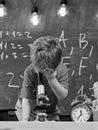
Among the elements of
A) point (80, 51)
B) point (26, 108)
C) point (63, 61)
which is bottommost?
point (26, 108)

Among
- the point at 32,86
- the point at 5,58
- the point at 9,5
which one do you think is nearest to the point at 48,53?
the point at 32,86

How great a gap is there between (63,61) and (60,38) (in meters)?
0.28

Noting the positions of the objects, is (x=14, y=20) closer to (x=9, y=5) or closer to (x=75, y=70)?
(x=9, y=5)

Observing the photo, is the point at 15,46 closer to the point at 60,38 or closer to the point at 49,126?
the point at 60,38

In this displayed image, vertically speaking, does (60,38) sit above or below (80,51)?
above

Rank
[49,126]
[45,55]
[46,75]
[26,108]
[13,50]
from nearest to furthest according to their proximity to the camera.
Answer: [49,126], [45,55], [46,75], [26,108], [13,50]

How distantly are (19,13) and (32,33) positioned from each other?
1.10 ft

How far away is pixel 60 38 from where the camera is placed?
332 centimetres

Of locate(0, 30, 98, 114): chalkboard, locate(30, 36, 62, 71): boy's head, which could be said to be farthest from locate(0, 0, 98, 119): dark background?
locate(30, 36, 62, 71): boy's head

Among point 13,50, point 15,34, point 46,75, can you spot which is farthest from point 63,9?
point 46,75

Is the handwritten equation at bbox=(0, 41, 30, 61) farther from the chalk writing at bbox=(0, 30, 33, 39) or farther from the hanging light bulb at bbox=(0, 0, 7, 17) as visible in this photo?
the hanging light bulb at bbox=(0, 0, 7, 17)

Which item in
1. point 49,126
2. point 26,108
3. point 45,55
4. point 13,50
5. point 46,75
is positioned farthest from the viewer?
point 13,50

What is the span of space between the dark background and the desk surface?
2498 mm

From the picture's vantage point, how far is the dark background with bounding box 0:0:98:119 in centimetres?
323
